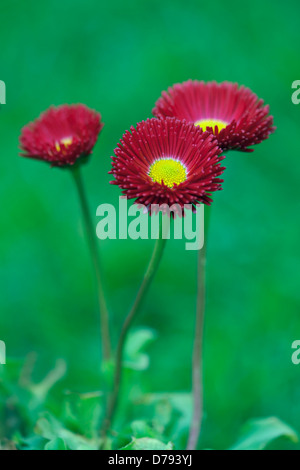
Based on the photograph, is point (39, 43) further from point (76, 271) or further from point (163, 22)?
point (76, 271)

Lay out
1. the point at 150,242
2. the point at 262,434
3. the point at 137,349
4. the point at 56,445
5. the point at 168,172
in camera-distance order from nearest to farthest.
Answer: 1. the point at 168,172
2. the point at 56,445
3. the point at 262,434
4. the point at 137,349
5. the point at 150,242

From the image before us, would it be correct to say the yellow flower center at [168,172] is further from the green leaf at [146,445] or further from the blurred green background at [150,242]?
the blurred green background at [150,242]

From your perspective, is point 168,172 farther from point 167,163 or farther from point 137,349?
point 137,349

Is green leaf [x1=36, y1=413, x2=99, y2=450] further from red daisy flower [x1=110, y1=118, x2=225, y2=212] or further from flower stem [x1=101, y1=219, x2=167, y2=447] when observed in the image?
red daisy flower [x1=110, y1=118, x2=225, y2=212]

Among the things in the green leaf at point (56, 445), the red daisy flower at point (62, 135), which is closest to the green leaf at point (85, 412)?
the green leaf at point (56, 445)

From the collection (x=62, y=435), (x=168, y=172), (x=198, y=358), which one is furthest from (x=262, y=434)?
(x=168, y=172)
